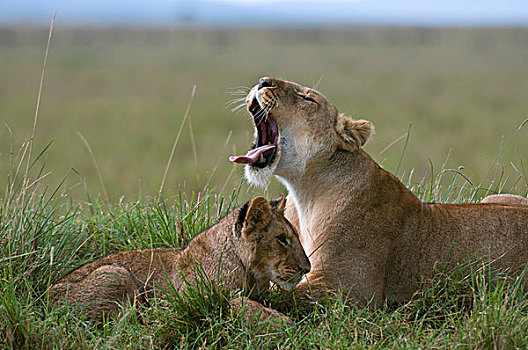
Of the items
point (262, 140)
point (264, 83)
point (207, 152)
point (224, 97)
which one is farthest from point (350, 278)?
point (224, 97)

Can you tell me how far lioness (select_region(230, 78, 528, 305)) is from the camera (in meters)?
4.32

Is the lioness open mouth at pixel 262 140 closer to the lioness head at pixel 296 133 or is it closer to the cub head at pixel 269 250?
the lioness head at pixel 296 133

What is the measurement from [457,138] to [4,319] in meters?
18.8

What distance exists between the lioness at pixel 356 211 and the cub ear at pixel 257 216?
0.34 metres

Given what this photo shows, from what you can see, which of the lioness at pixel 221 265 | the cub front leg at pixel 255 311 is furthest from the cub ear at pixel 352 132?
the cub front leg at pixel 255 311

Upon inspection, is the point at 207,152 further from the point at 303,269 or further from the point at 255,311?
the point at 255,311

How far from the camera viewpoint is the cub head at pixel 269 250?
4.19 meters

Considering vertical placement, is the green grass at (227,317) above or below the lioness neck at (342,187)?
below

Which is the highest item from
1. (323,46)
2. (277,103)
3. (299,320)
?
(277,103)

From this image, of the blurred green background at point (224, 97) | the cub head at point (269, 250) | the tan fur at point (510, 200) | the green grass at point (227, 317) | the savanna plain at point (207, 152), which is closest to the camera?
the green grass at point (227, 317)

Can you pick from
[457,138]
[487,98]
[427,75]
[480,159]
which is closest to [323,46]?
[427,75]

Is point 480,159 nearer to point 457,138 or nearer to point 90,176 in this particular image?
point 457,138

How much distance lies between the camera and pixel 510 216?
4.48 m

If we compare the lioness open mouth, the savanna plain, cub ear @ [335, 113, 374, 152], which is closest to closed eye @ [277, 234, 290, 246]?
the savanna plain
